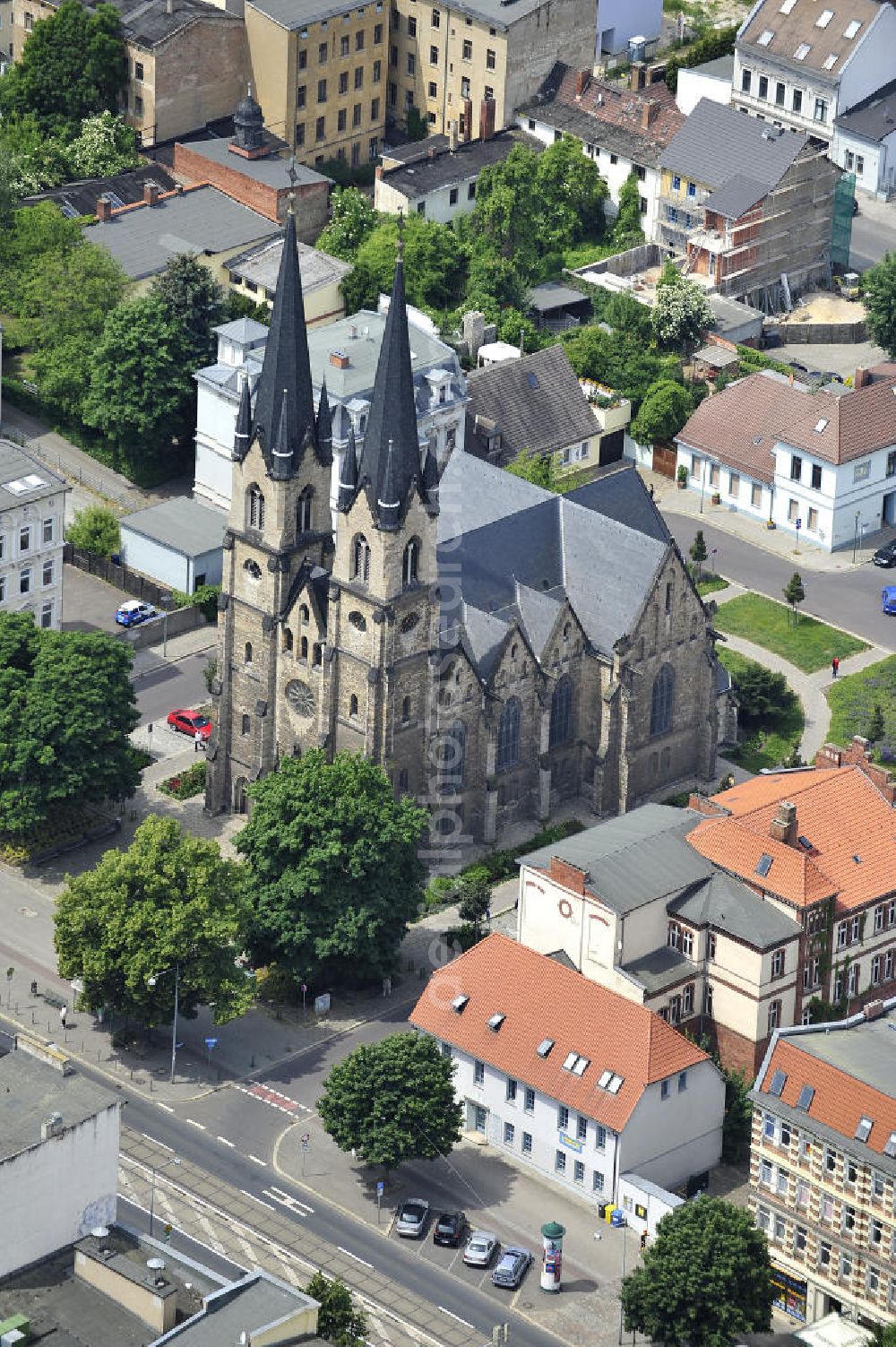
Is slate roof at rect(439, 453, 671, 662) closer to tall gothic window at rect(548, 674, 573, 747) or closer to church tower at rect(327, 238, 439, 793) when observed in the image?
tall gothic window at rect(548, 674, 573, 747)

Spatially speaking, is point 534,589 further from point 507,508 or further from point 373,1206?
point 373,1206

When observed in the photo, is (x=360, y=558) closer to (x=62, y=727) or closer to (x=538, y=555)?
(x=538, y=555)

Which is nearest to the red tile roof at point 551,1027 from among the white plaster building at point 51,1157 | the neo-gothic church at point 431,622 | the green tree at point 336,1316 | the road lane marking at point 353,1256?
the road lane marking at point 353,1256

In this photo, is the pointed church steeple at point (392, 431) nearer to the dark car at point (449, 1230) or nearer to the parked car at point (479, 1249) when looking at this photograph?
the dark car at point (449, 1230)

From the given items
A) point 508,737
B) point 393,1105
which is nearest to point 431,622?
point 508,737

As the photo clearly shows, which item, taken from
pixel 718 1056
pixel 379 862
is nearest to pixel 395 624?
pixel 379 862

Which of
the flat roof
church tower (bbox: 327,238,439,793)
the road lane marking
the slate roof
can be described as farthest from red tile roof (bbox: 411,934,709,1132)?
the slate roof
